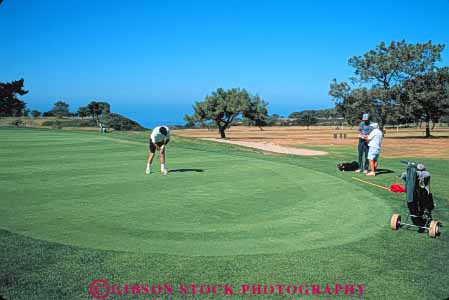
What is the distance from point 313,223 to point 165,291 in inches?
175

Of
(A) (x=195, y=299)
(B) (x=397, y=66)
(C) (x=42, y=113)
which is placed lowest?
(A) (x=195, y=299)

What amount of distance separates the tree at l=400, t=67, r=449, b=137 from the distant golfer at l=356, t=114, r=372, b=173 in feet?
151

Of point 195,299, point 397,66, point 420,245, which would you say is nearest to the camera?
point 195,299

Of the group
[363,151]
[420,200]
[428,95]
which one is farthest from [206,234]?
[428,95]

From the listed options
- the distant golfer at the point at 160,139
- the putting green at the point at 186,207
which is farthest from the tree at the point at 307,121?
the distant golfer at the point at 160,139

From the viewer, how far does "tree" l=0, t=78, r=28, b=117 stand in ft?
175

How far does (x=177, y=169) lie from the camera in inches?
640

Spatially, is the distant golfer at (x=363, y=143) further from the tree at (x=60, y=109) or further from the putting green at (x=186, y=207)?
the tree at (x=60, y=109)

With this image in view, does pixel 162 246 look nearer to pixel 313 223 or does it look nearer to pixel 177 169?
pixel 313 223

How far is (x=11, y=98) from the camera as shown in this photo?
179 feet

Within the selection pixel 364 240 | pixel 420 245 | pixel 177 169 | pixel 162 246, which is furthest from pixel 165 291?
pixel 177 169

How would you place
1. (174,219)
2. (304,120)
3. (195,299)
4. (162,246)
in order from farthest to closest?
(304,120) < (174,219) < (162,246) < (195,299)

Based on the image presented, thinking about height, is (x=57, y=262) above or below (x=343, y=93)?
below

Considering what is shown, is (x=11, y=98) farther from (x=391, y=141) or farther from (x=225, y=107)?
(x=391, y=141)
